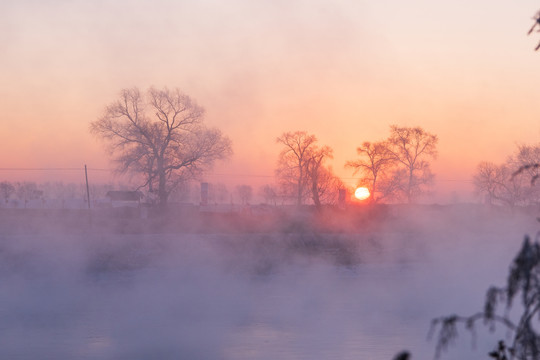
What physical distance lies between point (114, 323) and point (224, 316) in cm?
267

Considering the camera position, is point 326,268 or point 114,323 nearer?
point 114,323

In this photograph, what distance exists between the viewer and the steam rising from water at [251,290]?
486 inches

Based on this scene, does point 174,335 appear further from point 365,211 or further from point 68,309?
point 365,211

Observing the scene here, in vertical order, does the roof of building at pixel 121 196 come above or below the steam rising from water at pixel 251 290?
above

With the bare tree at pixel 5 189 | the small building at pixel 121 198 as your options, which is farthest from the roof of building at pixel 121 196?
the bare tree at pixel 5 189

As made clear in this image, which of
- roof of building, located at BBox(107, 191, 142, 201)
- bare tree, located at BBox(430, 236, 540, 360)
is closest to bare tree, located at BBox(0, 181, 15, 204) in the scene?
roof of building, located at BBox(107, 191, 142, 201)

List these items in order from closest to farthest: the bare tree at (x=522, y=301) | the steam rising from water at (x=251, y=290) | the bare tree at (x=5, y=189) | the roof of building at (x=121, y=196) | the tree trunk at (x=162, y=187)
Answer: the bare tree at (x=522, y=301), the steam rising from water at (x=251, y=290), the tree trunk at (x=162, y=187), the roof of building at (x=121, y=196), the bare tree at (x=5, y=189)

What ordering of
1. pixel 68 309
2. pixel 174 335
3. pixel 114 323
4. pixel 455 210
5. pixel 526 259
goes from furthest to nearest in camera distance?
pixel 455 210
pixel 68 309
pixel 114 323
pixel 174 335
pixel 526 259

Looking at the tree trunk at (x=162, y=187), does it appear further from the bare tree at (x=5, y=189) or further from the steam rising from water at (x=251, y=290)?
the bare tree at (x=5, y=189)

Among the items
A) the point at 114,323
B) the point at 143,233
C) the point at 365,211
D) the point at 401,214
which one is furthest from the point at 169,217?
the point at 114,323

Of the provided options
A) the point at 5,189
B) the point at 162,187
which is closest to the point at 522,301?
the point at 162,187

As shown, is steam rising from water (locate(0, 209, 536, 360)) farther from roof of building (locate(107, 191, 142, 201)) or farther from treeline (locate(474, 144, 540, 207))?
roof of building (locate(107, 191, 142, 201))

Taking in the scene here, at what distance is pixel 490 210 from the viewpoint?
36.3 meters

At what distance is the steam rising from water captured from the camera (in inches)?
486
